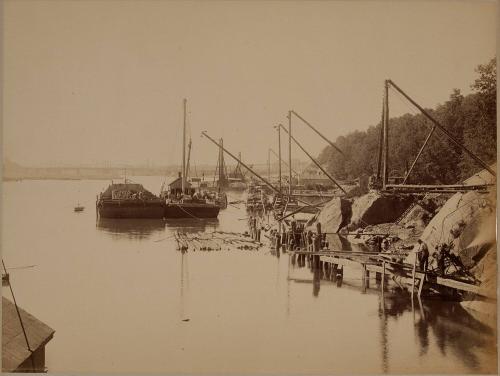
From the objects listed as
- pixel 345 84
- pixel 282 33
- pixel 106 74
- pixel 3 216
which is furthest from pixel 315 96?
pixel 3 216

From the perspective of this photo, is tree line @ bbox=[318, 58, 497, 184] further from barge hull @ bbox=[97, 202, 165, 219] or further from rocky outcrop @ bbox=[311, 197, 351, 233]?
barge hull @ bbox=[97, 202, 165, 219]

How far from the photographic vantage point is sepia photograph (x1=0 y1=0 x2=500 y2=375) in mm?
3957

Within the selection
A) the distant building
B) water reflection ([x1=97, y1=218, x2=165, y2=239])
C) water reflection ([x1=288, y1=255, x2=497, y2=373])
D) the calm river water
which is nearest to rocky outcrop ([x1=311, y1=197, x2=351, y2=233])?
water reflection ([x1=288, y1=255, x2=497, y2=373])

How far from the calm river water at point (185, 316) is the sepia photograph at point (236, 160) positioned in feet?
0.04

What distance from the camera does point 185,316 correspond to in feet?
13.7

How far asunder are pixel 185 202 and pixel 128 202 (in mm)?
545

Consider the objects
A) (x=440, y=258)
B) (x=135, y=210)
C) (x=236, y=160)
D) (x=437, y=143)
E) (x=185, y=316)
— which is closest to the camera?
(x=185, y=316)

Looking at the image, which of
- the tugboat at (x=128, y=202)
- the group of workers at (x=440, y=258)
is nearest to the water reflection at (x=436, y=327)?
the group of workers at (x=440, y=258)

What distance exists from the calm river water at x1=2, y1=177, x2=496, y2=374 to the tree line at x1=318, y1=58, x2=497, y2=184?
1050 mm

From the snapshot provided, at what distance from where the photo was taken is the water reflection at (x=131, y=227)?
185 inches

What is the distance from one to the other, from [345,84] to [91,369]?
2.71m

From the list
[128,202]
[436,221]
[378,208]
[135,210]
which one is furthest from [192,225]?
[436,221]

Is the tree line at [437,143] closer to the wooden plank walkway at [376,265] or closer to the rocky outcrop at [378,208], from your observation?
the rocky outcrop at [378,208]

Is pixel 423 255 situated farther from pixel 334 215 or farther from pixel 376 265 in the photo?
pixel 334 215
